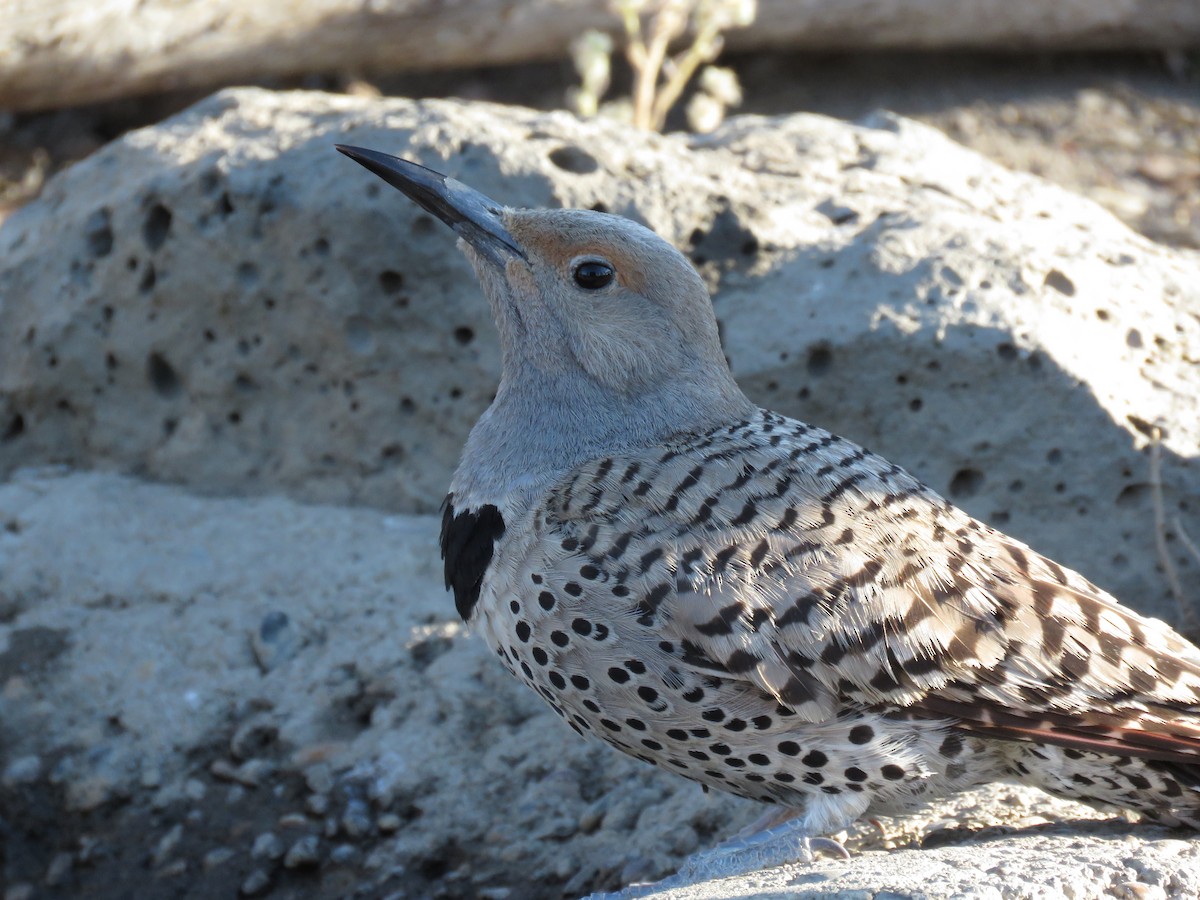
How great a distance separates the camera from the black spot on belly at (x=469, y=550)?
11.8ft

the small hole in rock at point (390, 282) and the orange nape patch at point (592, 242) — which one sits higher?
the orange nape patch at point (592, 242)

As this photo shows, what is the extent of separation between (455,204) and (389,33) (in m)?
4.81

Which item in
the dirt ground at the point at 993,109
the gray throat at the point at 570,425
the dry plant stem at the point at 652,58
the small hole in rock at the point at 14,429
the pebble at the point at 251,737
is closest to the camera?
the gray throat at the point at 570,425

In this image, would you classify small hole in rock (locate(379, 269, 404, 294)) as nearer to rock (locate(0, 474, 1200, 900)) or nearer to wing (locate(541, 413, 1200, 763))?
rock (locate(0, 474, 1200, 900))

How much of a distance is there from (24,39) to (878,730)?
6418mm

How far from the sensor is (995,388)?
474 cm

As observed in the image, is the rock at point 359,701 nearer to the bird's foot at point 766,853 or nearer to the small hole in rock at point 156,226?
the bird's foot at point 766,853

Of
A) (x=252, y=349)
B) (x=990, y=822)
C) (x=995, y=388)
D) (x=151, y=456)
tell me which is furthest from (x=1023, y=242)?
(x=151, y=456)

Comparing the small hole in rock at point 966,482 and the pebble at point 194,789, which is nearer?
the pebble at point 194,789

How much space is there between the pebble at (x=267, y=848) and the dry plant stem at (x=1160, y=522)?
2.98 m

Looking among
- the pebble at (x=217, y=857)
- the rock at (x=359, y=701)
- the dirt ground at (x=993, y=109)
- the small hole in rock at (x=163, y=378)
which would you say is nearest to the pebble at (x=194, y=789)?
A: the rock at (x=359, y=701)

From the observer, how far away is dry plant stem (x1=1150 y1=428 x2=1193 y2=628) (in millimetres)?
4598

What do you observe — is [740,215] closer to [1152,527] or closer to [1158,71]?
[1152,527]

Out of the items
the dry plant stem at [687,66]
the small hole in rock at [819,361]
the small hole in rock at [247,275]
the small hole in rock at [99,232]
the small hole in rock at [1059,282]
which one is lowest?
the small hole in rock at [819,361]
